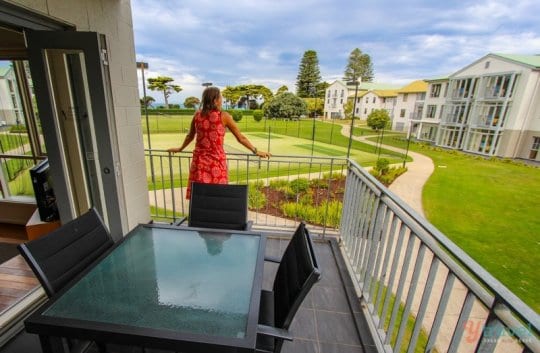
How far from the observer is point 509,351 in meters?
3.37

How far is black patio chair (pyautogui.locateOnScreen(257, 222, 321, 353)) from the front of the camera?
3.40 feet

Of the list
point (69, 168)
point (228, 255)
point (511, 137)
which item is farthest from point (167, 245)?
point (511, 137)

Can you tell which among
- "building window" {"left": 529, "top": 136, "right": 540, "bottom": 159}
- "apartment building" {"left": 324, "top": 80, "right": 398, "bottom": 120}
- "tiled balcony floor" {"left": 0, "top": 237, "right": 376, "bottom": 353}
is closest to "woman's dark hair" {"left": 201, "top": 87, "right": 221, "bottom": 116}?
"tiled balcony floor" {"left": 0, "top": 237, "right": 376, "bottom": 353}

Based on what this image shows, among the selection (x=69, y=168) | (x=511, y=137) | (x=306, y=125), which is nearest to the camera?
(x=69, y=168)

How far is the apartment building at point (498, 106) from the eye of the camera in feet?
59.0

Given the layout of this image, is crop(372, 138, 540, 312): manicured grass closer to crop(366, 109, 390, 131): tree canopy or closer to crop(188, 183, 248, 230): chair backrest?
crop(366, 109, 390, 131): tree canopy

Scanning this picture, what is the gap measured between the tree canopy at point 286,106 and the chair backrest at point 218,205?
1673cm

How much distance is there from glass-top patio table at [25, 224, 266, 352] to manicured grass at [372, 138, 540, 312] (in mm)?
6829

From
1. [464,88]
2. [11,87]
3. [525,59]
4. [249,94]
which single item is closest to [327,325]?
[11,87]

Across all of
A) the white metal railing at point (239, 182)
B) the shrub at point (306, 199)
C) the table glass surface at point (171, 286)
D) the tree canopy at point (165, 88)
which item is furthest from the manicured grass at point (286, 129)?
the table glass surface at point (171, 286)

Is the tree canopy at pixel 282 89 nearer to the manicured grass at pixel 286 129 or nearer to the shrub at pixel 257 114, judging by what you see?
the shrub at pixel 257 114

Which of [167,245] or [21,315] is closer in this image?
[167,245]

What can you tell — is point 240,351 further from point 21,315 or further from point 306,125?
point 306,125

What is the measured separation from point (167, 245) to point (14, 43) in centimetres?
339
